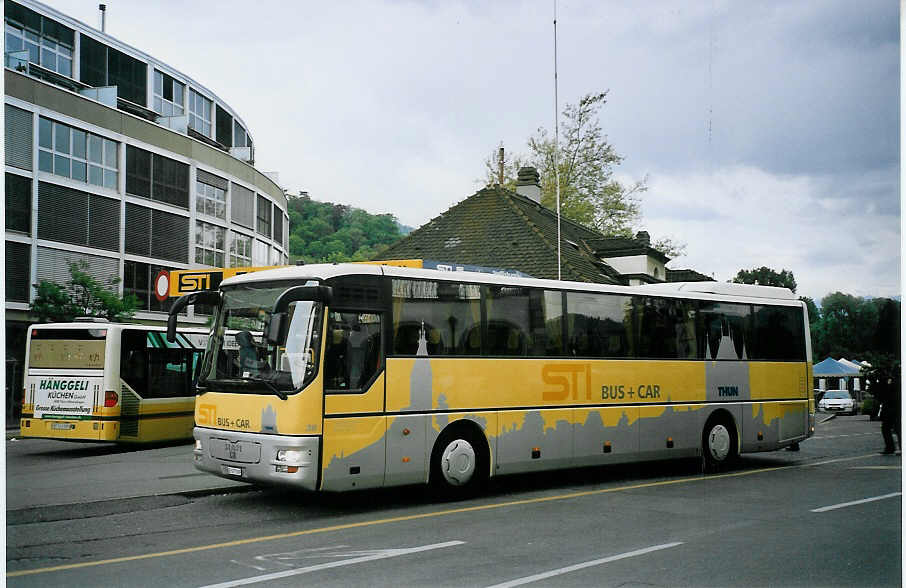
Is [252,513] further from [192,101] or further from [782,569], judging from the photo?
[192,101]

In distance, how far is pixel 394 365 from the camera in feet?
35.8

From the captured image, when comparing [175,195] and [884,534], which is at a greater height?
[175,195]

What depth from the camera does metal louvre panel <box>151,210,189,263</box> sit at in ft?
124

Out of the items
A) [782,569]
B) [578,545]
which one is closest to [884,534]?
[782,569]

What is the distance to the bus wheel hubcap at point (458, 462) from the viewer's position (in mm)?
11328

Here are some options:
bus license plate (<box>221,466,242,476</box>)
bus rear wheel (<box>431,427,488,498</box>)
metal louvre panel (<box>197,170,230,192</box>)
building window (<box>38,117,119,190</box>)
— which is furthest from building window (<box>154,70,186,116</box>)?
bus rear wheel (<box>431,427,488,498</box>)

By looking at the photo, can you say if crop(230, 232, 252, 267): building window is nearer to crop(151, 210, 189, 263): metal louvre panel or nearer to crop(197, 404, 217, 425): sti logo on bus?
crop(151, 210, 189, 263): metal louvre panel

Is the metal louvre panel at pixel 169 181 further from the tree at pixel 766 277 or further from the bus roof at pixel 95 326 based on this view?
the tree at pixel 766 277

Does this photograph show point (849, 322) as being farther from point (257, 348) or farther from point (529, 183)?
point (529, 183)

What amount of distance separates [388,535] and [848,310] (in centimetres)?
652

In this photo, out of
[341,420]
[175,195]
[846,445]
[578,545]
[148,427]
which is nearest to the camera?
[578,545]

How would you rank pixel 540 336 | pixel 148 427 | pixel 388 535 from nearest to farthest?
pixel 388 535
pixel 540 336
pixel 148 427

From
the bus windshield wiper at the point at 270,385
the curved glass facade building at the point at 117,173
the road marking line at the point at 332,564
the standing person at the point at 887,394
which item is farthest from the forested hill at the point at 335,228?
the standing person at the point at 887,394

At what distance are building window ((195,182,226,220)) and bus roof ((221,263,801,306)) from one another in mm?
29123
